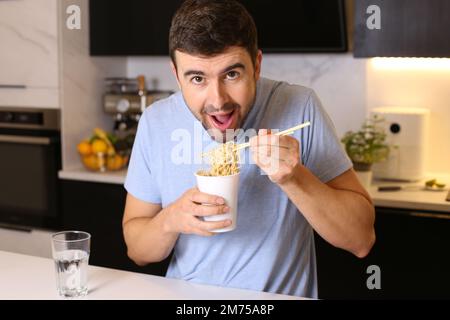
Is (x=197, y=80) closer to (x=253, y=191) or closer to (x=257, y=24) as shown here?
(x=253, y=191)

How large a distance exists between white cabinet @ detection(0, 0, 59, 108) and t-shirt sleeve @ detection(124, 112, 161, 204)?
4.99 ft

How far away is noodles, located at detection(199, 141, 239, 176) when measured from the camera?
1.40 m

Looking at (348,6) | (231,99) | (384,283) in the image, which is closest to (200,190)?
(231,99)

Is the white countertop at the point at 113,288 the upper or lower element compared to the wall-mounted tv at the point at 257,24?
lower

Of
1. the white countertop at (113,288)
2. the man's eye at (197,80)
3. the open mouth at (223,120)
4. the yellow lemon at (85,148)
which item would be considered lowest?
the white countertop at (113,288)

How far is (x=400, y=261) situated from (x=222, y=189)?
1468 millimetres

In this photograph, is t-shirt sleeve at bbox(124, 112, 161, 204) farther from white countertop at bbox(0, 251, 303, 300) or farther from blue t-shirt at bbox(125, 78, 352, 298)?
white countertop at bbox(0, 251, 303, 300)

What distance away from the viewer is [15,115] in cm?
327

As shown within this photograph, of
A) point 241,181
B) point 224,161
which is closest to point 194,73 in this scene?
point 224,161

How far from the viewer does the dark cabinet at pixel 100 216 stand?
3.06 meters

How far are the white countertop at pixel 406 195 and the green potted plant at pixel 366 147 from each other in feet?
0.35

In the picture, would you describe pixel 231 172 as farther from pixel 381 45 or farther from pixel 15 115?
pixel 15 115

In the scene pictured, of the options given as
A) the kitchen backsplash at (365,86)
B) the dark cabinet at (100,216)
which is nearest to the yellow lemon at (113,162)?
the dark cabinet at (100,216)

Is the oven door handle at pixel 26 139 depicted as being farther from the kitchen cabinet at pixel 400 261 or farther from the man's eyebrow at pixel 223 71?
the man's eyebrow at pixel 223 71
